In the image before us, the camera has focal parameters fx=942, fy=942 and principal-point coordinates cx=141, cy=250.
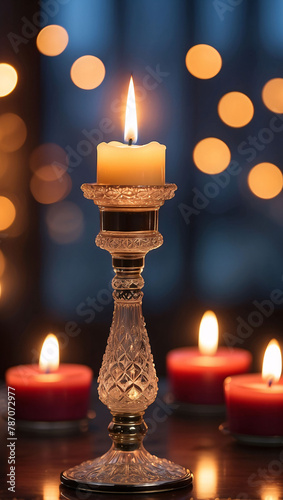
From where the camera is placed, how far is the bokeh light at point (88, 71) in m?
1.66

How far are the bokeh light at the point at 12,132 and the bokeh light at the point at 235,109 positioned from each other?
14.1 inches

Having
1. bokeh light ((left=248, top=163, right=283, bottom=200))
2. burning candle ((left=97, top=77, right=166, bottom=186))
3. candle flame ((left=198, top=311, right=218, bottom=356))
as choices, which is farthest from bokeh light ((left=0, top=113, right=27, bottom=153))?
burning candle ((left=97, top=77, right=166, bottom=186))

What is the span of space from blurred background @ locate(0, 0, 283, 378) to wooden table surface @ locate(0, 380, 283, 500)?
24.3 inches

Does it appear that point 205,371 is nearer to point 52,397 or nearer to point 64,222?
point 52,397

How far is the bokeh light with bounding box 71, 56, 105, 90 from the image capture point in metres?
1.66

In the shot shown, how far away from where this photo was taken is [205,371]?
3.57ft

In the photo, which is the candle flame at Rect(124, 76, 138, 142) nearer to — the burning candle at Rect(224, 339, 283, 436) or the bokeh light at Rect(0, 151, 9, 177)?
the burning candle at Rect(224, 339, 283, 436)

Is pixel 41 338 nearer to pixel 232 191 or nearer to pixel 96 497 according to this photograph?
pixel 232 191

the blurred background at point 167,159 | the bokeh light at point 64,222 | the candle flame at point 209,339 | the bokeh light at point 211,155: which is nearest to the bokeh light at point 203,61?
the blurred background at point 167,159

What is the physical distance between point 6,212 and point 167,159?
30 cm

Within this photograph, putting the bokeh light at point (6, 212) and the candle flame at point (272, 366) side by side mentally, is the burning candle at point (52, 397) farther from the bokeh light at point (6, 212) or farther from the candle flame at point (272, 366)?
the bokeh light at point (6, 212)

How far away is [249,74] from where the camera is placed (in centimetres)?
170

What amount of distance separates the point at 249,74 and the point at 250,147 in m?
0.13

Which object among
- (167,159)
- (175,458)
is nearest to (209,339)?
(175,458)
